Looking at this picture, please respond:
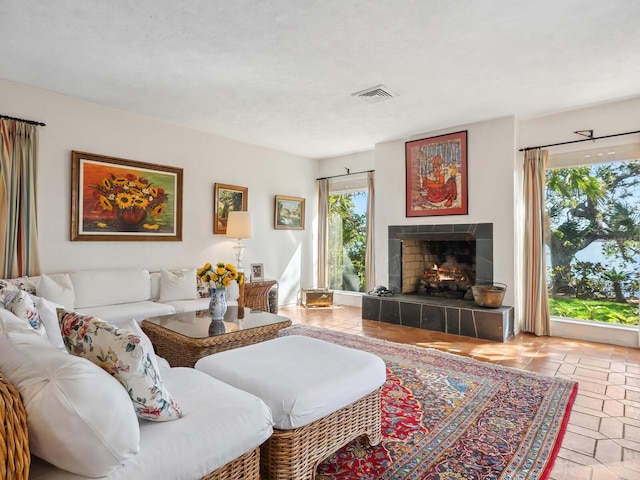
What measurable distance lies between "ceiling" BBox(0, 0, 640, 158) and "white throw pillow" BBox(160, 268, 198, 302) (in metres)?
1.92

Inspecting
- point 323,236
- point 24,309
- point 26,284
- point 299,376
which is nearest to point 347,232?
point 323,236

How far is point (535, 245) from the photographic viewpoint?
4.41 m

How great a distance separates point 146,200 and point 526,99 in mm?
4443

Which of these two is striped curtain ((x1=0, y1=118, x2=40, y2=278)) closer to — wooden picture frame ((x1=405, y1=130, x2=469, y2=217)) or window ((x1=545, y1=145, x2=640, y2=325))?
wooden picture frame ((x1=405, y1=130, x2=469, y2=217))

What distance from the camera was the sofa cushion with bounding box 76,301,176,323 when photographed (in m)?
3.48

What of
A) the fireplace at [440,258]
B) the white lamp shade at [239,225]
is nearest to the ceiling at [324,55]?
the white lamp shade at [239,225]

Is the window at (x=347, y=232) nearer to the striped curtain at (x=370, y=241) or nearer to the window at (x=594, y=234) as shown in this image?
the striped curtain at (x=370, y=241)

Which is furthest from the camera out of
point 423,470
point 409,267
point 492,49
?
point 409,267

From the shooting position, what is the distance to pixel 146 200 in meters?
4.56

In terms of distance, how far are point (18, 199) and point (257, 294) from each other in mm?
2883

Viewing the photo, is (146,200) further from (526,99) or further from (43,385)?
(526,99)

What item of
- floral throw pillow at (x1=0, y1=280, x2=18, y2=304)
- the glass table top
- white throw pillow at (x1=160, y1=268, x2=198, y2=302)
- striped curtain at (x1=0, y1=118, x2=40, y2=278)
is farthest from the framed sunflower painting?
the glass table top

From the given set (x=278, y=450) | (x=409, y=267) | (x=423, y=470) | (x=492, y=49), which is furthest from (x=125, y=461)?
(x=409, y=267)

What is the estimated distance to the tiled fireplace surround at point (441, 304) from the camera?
4240 millimetres
